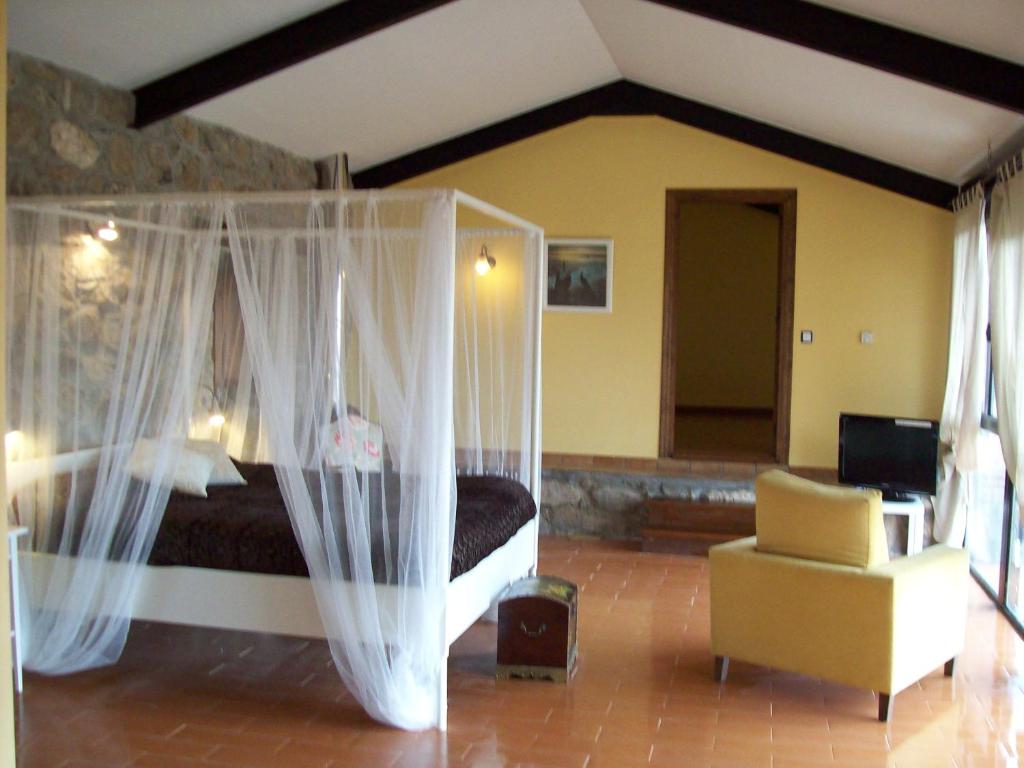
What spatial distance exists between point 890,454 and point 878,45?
301 cm

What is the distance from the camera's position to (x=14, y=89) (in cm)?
436

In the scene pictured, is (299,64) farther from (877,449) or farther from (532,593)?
(877,449)

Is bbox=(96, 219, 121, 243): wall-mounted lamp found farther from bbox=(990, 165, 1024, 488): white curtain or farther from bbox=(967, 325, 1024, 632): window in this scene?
bbox=(967, 325, 1024, 632): window

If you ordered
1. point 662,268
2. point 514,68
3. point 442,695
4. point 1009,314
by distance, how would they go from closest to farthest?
point 442,695
point 1009,314
point 514,68
point 662,268

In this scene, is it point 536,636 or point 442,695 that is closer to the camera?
point 442,695

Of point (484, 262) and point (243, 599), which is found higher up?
point (484, 262)

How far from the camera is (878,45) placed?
171 inches

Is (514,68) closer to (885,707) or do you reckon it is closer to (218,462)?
(218,462)

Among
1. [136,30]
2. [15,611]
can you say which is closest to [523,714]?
[15,611]

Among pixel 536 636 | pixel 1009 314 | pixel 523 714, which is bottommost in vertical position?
pixel 523 714

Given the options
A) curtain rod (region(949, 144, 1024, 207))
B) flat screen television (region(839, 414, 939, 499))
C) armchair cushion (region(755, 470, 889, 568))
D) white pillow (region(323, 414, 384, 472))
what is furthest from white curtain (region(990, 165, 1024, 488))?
white pillow (region(323, 414, 384, 472))

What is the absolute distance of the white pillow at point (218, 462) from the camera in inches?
187

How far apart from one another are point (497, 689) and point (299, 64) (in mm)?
3443

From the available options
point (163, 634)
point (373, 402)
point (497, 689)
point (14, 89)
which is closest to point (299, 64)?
point (14, 89)
